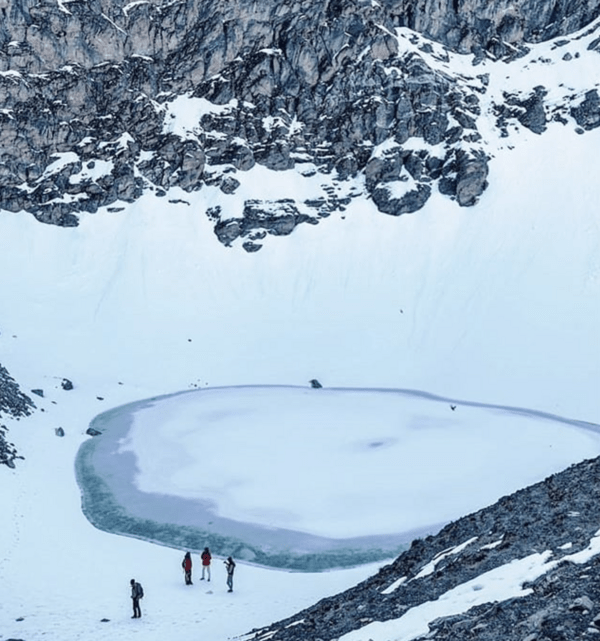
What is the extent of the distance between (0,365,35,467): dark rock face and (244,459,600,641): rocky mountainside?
22606mm

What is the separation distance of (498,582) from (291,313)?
62.4 meters

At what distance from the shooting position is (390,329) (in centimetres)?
6762

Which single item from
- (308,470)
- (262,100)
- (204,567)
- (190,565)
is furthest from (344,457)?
(262,100)

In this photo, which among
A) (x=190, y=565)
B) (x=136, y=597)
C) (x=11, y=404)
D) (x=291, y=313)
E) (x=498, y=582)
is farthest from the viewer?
(x=291, y=313)

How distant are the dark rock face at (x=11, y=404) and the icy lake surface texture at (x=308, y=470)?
12.6ft

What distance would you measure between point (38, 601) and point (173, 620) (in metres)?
4.67

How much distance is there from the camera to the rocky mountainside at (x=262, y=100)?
279ft

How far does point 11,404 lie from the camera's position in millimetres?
41000

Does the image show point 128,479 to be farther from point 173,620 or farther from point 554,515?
point 554,515

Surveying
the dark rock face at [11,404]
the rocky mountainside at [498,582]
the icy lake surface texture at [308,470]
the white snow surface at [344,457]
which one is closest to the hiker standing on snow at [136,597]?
Answer: the rocky mountainside at [498,582]

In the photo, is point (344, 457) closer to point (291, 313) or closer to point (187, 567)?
point (187, 567)

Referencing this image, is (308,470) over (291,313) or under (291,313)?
under

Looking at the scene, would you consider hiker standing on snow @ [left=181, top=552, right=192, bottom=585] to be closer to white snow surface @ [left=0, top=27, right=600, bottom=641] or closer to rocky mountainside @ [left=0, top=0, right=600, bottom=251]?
white snow surface @ [left=0, top=27, right=600, bottom=641]

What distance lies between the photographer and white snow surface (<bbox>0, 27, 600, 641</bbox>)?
28250 mm
